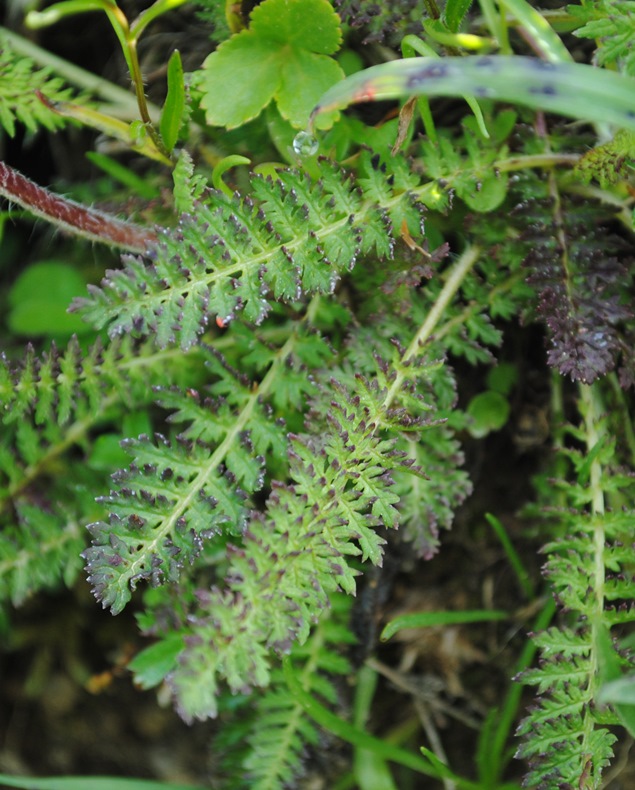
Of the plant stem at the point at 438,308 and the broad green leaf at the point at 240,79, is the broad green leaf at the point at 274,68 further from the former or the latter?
the plant stem at the point at 438,308

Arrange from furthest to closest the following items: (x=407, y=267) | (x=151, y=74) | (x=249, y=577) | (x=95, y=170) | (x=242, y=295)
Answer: (x=95, y=170) < (x=151, y=74) < (x=407, y=267) < (x=242, y=295) < (x=249, y=577)

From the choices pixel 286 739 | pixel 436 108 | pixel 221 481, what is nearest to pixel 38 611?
pixel 286 739

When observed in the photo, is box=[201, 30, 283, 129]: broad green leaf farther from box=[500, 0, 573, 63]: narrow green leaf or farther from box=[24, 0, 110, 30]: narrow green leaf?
box=[500, 0, 573, 63]: narrow green leaf

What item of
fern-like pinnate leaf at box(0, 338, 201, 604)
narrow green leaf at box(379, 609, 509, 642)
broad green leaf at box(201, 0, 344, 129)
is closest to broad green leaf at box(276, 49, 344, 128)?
broad green leaf at box(201, 0, 344, 129)

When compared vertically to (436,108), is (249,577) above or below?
below

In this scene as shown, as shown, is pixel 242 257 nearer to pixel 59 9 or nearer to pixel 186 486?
pixel 186 486

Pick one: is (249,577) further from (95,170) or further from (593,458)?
(95,170)

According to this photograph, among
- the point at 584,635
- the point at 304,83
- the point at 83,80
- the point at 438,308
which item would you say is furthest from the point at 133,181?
the point at 584,635
